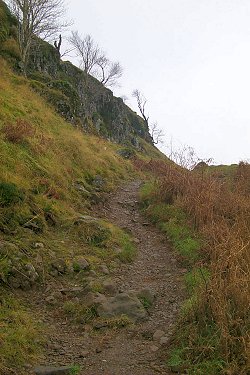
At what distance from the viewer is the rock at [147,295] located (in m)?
5.34

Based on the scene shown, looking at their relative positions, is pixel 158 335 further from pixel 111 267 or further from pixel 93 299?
pixel 111 267

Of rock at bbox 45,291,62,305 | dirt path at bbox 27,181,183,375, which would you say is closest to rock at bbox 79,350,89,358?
dirt path at bbox 27,181,183,375

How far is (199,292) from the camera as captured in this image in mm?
4375

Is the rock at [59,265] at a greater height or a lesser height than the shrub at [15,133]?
lesser

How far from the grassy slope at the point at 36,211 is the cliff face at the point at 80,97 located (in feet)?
19.8

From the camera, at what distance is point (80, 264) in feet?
20.0

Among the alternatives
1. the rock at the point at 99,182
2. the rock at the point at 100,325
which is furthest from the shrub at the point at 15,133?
the rock at the point at 100,325

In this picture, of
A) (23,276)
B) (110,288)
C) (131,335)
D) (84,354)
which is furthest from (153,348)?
(23,276)

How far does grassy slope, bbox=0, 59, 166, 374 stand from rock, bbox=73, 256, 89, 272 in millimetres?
129

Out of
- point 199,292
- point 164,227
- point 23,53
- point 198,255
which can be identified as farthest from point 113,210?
point 23,53

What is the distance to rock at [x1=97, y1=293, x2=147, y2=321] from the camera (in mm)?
4883

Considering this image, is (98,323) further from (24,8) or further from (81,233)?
(24,8)

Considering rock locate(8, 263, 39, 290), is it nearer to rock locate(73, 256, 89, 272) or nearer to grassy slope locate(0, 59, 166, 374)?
grassy slope locate(0, 59, 166, 374)

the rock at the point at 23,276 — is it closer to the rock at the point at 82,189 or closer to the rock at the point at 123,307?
the rock at the point at 123,307
